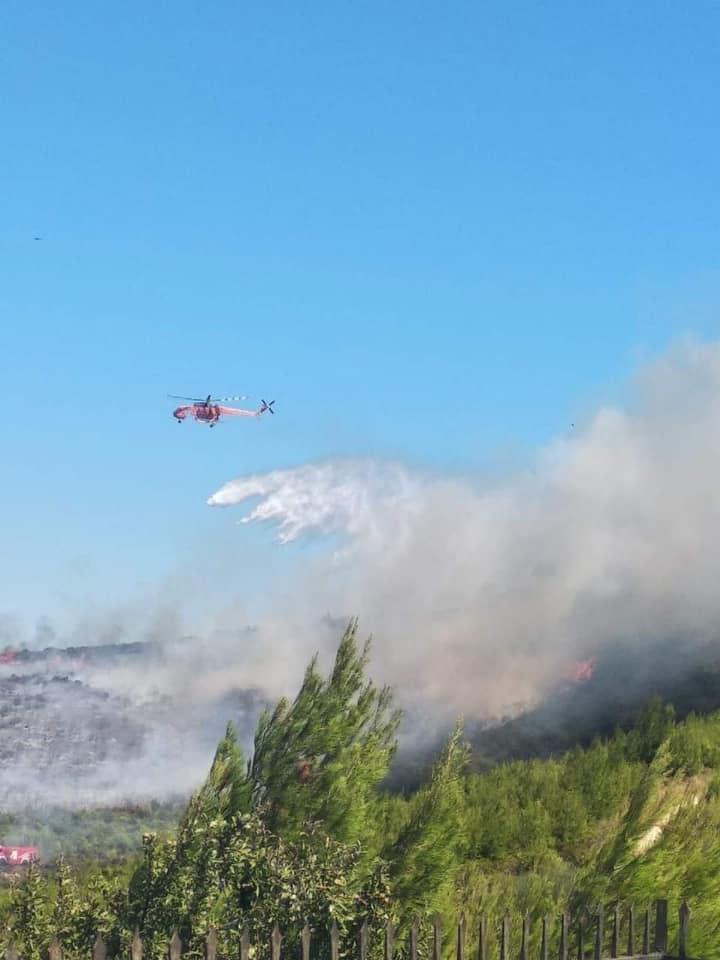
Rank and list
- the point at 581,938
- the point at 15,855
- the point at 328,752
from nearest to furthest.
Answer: the point at 581,938 < the point at 328,752 < the point at 15,855

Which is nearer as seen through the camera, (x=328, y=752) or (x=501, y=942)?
(x=501, y=942)

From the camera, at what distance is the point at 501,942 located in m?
17.4

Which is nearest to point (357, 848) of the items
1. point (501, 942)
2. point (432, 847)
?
point (501, 942)

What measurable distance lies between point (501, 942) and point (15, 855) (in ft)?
65.2

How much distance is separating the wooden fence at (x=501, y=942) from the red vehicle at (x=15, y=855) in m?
14.5

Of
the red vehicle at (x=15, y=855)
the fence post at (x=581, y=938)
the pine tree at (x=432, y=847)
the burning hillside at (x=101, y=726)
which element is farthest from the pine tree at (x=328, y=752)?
the burning hillside at (x=101, y=726)

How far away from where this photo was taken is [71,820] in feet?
128

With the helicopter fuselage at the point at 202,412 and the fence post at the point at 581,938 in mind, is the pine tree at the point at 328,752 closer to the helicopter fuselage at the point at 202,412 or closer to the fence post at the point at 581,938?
the fence post at the point at 581,938

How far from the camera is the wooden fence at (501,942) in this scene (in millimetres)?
12227

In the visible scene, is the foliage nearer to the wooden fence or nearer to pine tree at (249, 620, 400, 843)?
pine tree at (249, 620, 400, 843)

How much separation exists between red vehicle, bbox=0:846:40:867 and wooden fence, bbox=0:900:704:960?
47.7ft

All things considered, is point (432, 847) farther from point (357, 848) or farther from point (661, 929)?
point (661, 929)

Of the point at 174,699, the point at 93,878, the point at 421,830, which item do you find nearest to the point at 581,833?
the point at 421,830

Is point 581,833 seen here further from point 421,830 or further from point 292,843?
point 292,843
